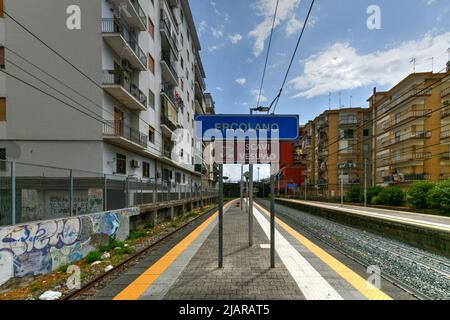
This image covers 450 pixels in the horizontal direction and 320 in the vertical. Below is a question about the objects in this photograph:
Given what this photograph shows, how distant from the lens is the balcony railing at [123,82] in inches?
678

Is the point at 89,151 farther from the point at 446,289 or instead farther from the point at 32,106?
the point at 446,289

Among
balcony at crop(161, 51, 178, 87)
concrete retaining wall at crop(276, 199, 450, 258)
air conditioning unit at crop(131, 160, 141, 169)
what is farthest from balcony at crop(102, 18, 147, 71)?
concrete retaining wall at crop(276, 199, 450, 258)

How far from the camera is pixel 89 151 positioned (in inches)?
658

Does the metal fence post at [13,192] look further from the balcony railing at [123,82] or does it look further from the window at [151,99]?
the window at [151,99]

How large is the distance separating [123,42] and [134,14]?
393 cm

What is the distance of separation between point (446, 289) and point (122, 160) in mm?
19236

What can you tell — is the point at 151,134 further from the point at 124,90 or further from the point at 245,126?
the point at 245,126

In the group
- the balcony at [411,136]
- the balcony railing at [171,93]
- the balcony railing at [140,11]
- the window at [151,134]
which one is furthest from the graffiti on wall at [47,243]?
the balcony at [411,136]

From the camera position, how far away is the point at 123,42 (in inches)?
690

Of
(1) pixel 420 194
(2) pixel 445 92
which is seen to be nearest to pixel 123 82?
(1) pixel 420 194

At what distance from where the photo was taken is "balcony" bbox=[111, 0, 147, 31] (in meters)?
18.7

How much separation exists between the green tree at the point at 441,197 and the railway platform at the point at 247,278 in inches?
683

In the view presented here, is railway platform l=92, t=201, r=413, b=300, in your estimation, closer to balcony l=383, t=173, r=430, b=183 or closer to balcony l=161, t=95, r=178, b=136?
balcony l=161, t=95, r=178, b=136
